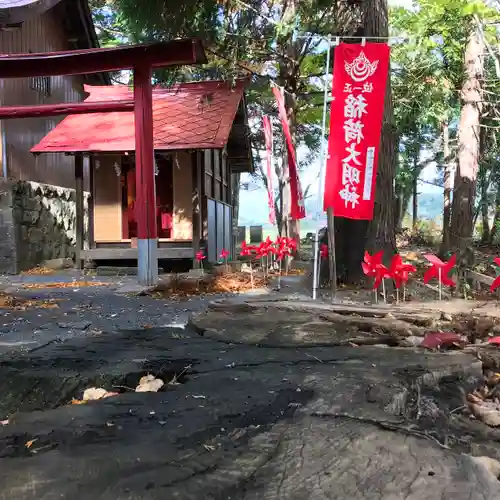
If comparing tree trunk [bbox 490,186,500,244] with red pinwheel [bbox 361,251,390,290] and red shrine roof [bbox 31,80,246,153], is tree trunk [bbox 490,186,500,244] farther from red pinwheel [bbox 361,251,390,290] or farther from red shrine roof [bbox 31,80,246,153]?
red pinwheel [bbox 361,251,390,290]

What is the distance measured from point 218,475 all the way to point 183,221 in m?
11.3

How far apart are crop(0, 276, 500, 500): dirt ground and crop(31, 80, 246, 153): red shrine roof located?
7450mm

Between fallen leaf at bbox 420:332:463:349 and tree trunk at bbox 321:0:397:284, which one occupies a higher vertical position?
tree trunk at bbox 321:0:397:284

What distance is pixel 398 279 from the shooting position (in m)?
5.48

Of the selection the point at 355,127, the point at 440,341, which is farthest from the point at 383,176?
the point at 440,341

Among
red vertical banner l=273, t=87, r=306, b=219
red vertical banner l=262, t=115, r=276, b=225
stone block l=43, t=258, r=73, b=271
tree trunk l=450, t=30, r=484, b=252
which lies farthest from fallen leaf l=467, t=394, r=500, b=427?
stone block l=43, t=258, r=73, b=271

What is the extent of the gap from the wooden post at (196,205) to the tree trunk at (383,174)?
5.18 meters

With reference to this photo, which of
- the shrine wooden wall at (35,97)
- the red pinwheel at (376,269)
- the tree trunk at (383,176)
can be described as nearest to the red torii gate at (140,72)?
the tree trunk at (383,176)

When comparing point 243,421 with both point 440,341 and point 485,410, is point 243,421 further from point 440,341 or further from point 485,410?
point 440,341

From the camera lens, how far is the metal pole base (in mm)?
8344

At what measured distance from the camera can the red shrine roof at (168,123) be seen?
10.8m

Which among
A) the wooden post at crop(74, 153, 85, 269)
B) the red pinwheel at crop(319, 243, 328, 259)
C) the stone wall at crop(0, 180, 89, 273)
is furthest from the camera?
the wooden post at crop(74, 153, 85, 269)

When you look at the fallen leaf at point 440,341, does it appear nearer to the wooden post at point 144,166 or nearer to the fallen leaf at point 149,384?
the fallen leaf at point 149,384

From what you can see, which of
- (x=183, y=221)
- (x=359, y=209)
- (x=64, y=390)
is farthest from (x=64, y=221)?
(x=64, y=390)
